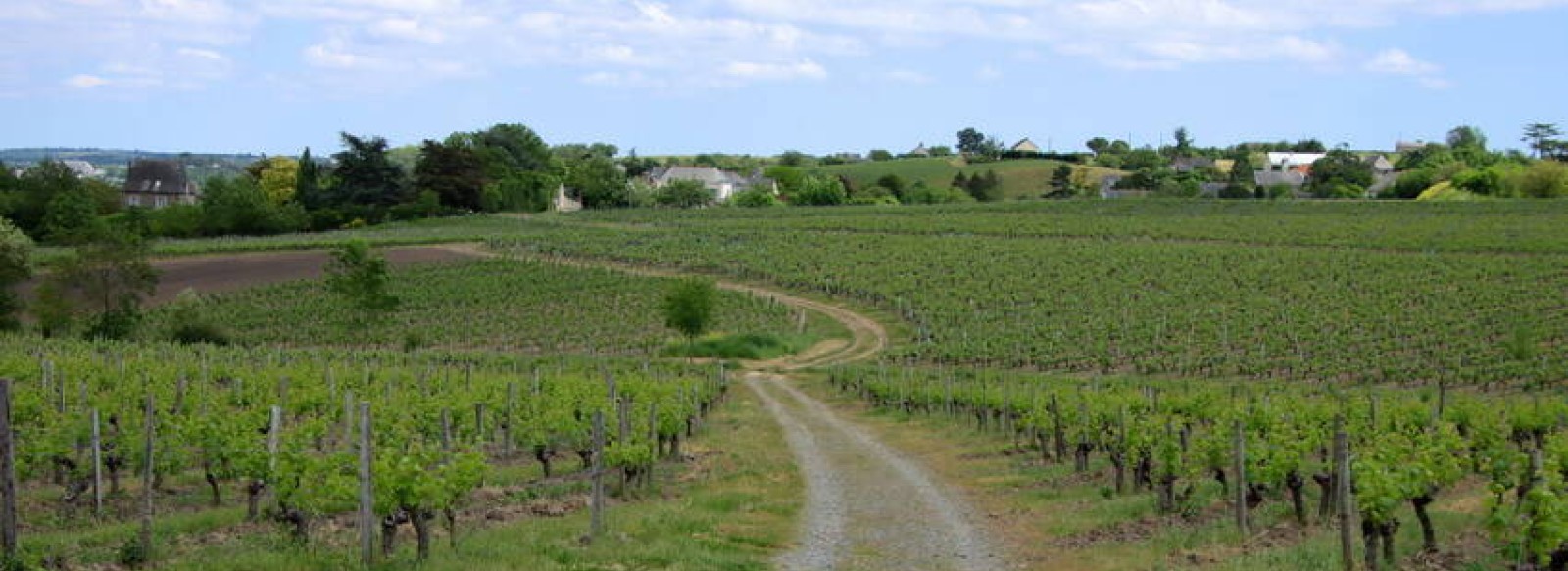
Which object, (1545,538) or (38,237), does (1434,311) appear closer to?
(1545,538)

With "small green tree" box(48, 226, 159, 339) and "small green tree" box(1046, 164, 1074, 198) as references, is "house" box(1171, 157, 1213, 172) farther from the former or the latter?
"small green tree" box(48, 226, 159, 339)

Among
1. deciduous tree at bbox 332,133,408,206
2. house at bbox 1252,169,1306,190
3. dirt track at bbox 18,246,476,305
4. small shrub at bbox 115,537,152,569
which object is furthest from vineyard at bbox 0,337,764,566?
house at bbox 1252,169,1306,190

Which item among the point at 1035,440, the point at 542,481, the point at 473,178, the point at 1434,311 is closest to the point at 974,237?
the point at 1434,311

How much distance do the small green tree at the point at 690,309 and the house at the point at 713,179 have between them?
3940 inches

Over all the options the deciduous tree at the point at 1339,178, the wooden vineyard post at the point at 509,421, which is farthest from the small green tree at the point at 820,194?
the wooden vineyard post at the point at 509,421

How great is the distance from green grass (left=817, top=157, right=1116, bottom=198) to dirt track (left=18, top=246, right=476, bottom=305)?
271 ft

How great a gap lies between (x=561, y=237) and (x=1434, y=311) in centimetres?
5315

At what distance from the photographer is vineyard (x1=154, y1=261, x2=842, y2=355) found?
57.3m

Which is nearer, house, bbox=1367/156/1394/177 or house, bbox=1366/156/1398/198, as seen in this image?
house, bbox=1366/156/1398/198

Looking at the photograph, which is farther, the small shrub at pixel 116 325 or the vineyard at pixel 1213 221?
the vineyard at pixel 1213 221

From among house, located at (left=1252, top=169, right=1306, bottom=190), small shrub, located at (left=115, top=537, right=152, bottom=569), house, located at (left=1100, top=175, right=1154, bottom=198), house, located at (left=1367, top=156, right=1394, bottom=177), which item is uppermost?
house, located at (left=1367, top=156, right=1394, bottom=177)

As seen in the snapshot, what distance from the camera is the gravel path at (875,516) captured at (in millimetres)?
15555

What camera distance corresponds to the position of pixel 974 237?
293ft

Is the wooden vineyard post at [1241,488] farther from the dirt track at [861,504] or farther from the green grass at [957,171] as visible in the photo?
the green grass at [957,171]
